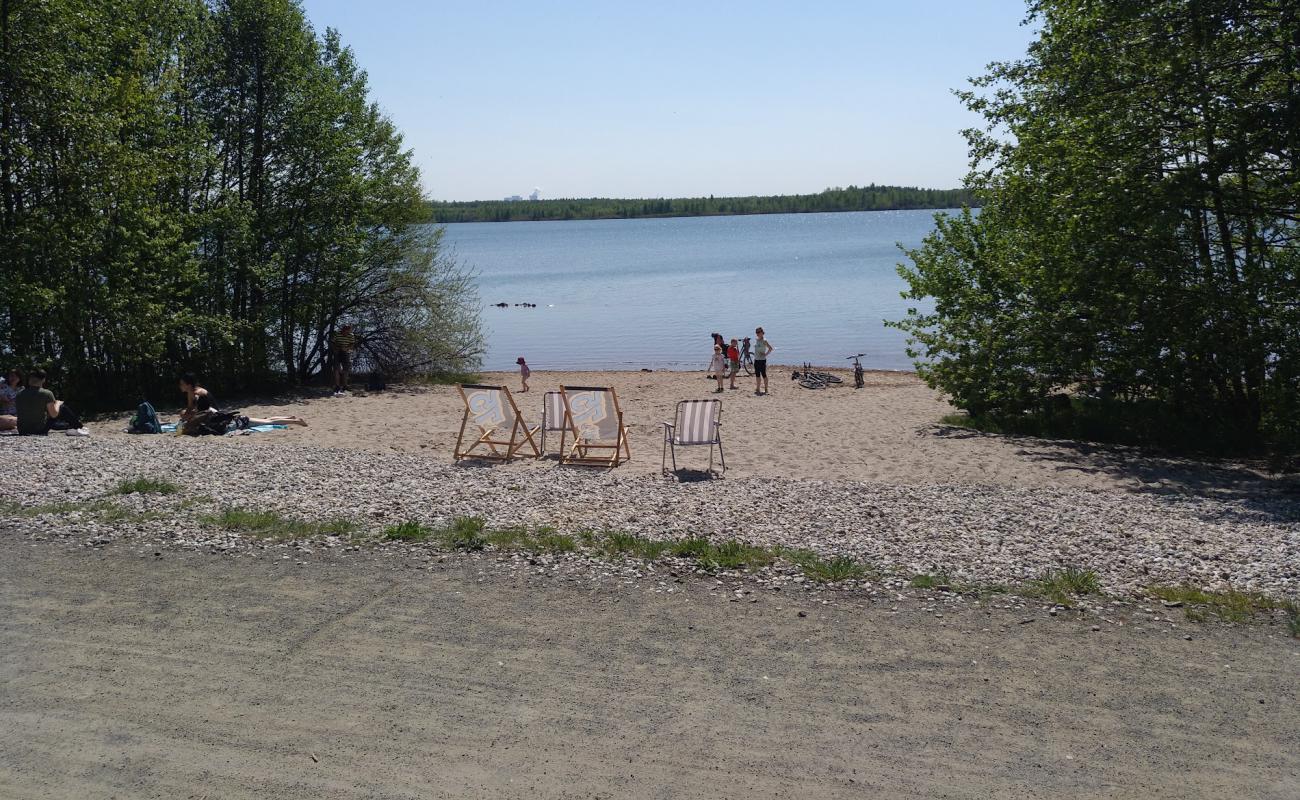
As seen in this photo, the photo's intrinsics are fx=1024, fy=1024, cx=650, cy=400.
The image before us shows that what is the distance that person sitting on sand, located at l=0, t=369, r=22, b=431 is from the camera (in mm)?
Result: 13570

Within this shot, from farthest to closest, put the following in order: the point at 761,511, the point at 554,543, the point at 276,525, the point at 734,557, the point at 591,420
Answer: the point at 591,420 < the point at 761,511 < the point at 276,525 < the point at 554,543 < the point at 734,557

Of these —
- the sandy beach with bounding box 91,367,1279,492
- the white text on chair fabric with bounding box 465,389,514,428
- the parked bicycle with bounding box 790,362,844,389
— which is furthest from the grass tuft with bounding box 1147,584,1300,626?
the parked bicycle with bounding box 790,362,844,389

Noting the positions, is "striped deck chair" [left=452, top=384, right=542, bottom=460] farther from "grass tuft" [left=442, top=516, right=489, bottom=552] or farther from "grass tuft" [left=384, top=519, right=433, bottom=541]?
"grass tuft" [left=384, top=519, right=433, bottom=541]

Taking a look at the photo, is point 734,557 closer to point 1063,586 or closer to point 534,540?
point 534,540

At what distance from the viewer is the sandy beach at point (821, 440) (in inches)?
444

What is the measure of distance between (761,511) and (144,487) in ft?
18.3

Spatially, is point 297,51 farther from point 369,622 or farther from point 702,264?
point 702,264

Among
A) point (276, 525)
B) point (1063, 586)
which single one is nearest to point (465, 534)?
point (276, 525)

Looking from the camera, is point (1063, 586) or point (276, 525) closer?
point (1063, 586)

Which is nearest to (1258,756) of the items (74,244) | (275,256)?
(74,244)

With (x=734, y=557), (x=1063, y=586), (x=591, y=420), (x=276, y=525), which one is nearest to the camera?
(x=1063, y=586)

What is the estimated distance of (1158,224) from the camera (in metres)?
12.2

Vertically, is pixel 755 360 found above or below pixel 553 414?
below

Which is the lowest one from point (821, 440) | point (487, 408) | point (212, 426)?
point (821, 440)
